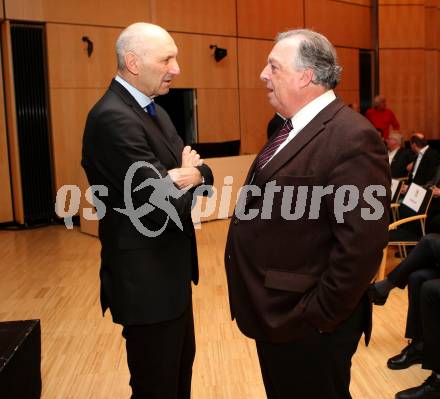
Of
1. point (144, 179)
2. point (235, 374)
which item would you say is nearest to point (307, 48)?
point (144, 179)

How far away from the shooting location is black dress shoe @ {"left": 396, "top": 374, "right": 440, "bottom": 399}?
2764mm

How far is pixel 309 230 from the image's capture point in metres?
1.66

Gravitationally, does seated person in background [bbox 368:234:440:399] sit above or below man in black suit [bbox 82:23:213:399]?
below

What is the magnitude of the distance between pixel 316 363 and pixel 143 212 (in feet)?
2.57

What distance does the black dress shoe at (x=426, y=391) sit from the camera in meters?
2.76

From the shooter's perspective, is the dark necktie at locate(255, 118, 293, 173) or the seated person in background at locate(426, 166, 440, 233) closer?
the dark necktie at locate(255, 118, 293, 173)

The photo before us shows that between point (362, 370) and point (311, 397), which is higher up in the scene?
point (311, 397)

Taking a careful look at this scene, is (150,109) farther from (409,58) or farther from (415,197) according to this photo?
(409,58)

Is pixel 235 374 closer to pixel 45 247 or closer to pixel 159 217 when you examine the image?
pixel 159 217

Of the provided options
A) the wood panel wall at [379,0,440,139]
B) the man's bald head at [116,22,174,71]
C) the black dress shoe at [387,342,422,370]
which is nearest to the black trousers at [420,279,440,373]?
the black dress shoe at [387,342,422,370]

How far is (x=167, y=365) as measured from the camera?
2.04 meters

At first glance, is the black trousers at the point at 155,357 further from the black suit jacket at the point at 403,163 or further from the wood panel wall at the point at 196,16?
the wood panel wall at the point at 196,16

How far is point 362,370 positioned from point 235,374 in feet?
2.43

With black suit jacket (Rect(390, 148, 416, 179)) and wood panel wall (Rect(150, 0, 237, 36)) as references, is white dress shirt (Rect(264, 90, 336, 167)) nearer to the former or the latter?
black suit jacket (Rect(390, 148, 416, 179))
